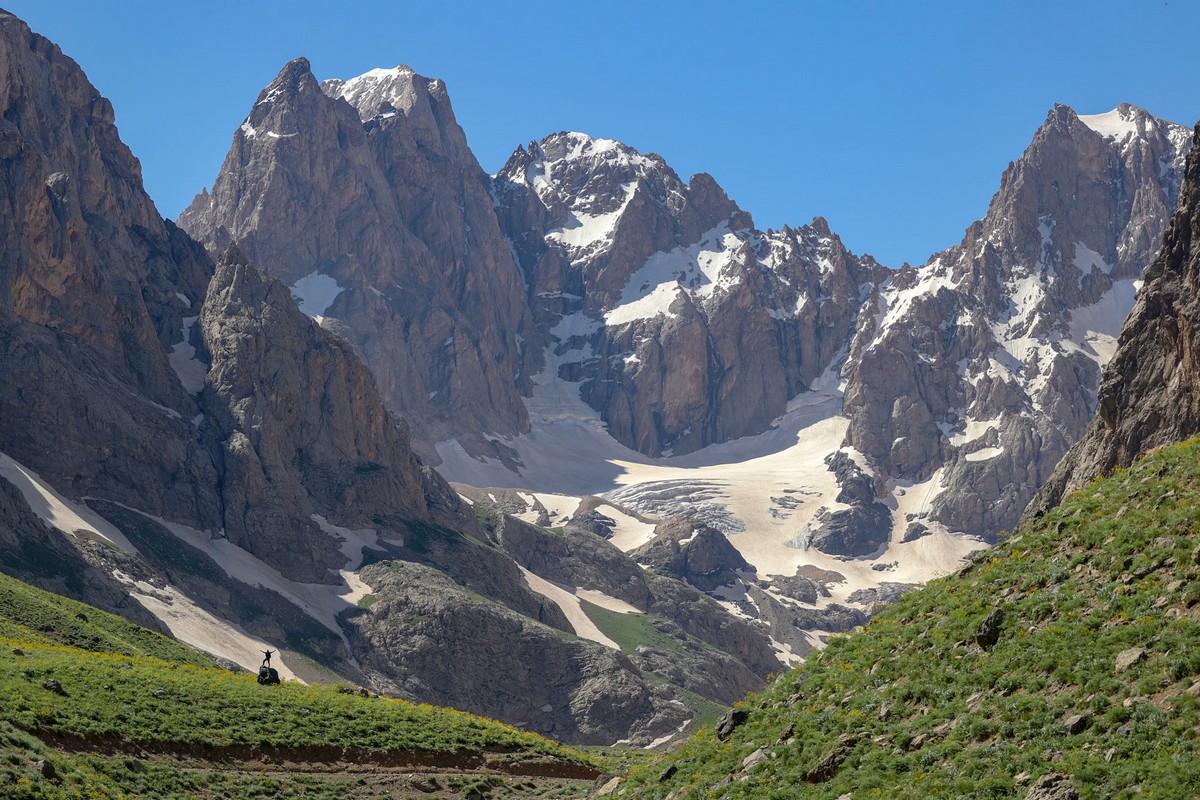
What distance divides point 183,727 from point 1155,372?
5514 cm

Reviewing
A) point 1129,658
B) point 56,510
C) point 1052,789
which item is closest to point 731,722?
point 1129,658

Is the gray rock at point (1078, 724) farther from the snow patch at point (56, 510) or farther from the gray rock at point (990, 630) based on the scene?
the snow patch at point (56, 510)

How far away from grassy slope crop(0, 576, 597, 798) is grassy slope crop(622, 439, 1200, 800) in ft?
64.2

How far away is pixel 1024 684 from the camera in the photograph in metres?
33.8

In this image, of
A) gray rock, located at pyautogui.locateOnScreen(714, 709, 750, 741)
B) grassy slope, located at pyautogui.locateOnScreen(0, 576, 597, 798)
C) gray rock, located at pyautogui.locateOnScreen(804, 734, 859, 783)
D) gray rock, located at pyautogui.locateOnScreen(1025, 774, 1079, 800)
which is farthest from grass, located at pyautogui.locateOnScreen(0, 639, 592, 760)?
gray rock, located at pyautogui.locateOnScreen(1025, 774, 1079, 800)

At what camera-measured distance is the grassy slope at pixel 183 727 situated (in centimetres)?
4975

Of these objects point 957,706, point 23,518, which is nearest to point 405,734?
point 957,706

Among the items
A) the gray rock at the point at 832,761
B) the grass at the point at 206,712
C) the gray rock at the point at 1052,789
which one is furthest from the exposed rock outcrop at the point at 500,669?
the gray rock at the point at 1052,789

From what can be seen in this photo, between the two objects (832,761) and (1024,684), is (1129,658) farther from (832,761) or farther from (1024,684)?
(832,761)

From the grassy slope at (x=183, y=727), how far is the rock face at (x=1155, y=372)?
34710 mm

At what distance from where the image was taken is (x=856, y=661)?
41594 mm

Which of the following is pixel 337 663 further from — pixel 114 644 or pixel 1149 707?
pixel 1149 707

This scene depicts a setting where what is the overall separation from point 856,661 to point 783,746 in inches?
169

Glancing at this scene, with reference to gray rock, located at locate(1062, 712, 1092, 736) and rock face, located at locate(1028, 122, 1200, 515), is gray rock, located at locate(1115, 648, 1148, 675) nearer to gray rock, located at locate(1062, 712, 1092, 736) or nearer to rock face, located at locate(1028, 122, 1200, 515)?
gray rock, located at locate(1062, 712, 1092, 736)
